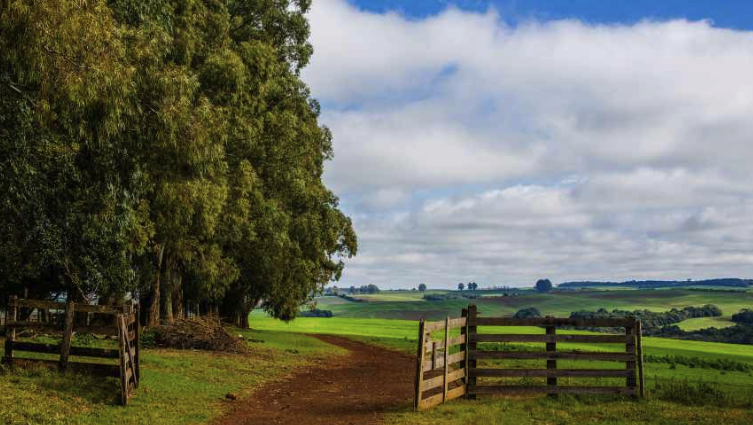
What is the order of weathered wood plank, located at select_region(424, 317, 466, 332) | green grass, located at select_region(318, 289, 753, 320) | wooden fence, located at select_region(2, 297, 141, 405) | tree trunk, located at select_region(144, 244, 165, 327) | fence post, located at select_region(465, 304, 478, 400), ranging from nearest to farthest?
weathered wood plank, located at select_region(424, 317, 466, 332)
wooden fence, located at select_region(2, 297, 141, 405)
fence post, located at select_region(465, 304, 478, 400)
tree trunk, located at select_region(144, 244, 165, 327)
green grass, located at select_region(318, 289, 753, 320)

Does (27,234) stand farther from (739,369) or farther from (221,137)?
(739,369)

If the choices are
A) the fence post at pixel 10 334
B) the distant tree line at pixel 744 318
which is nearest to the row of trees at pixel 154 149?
the fence post at pixel 10 334

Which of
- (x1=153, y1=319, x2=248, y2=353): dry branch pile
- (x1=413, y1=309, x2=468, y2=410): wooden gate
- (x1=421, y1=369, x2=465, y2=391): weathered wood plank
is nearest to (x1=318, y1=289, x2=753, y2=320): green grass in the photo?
(x1=153, y1=319, x2=248, y2=353): dry branch pile

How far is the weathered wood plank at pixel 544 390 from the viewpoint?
630 inches

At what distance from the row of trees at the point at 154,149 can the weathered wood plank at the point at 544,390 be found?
34.5ft

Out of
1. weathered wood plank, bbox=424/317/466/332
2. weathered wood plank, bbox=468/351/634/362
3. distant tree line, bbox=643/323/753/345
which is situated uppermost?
weathered wood plank, bbox=424/317/466/332

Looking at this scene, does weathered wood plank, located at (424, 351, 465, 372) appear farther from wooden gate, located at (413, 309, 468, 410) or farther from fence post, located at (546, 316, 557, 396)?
fence post, located at (546, 316, 557, 396)

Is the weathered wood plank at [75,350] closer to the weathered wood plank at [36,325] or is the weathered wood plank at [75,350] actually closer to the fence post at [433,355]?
Answer: the weathered wood plank at [36,325]

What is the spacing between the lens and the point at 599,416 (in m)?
14.0

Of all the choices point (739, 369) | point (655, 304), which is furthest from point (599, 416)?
point (655, 304)

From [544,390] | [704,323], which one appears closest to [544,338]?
[544,390]

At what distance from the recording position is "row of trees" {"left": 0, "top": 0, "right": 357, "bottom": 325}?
564 inches

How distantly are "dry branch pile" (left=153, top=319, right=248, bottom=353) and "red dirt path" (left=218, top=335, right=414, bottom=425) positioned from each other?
4346 mm

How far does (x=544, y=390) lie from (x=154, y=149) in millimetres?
13065
